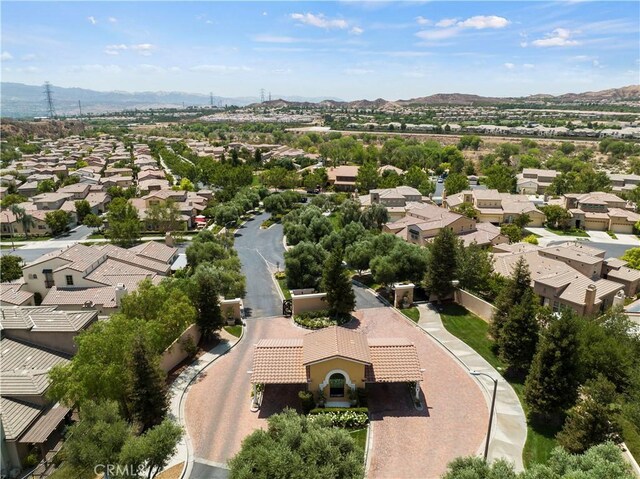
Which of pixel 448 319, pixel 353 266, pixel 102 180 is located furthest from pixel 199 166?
pixel 448 319

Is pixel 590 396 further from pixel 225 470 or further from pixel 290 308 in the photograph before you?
pixel 290 308

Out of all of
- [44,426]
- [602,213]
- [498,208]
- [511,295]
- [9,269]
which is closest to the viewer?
[44,426]

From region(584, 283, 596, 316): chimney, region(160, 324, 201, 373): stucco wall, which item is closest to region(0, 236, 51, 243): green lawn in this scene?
region(160, 324, 201, 373): stucco wall

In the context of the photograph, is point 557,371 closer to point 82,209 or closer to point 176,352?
point 176,352

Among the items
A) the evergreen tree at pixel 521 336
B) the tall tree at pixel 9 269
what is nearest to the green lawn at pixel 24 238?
the tall tree at pixel 9 269

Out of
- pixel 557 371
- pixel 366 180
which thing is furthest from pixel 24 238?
pixel 557 371

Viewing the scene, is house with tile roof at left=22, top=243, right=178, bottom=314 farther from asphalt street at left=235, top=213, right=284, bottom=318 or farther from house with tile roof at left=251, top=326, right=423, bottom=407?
house with tile roof at left=251, top=326, right=423, bottom=407
